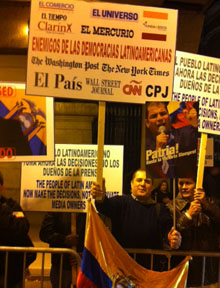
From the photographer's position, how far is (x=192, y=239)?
21.7ft

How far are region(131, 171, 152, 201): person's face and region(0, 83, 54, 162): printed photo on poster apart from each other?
94cm

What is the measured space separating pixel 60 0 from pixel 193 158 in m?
2.04

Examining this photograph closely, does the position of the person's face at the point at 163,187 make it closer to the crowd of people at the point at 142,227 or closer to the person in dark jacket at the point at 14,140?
the crowd of people at the point at 142,227

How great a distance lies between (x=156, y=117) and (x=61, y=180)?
1538 millimetres

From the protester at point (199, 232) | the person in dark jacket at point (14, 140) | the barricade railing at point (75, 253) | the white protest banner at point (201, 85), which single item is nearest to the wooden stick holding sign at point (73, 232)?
the barricade railing at point (75, 253)

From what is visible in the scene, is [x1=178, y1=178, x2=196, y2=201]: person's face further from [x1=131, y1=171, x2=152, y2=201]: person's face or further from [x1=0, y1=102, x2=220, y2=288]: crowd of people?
[x1=131, y1=171, x2=152, y2=201]: person's face

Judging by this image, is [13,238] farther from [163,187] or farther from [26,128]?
[163,187]

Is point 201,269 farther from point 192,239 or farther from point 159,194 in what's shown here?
point 159,194

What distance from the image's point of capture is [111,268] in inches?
231

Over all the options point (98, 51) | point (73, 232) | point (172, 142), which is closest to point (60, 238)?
point (73, 232)

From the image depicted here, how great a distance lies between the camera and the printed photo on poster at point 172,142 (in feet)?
19.6

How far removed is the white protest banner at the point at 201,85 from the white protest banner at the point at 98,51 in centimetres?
44

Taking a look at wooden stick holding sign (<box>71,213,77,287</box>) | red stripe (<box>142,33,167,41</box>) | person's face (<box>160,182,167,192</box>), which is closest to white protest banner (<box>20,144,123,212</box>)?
wooden stick holding sign (<box>71,213,77,287</box>)

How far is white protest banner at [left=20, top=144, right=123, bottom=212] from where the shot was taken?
6871 mm
